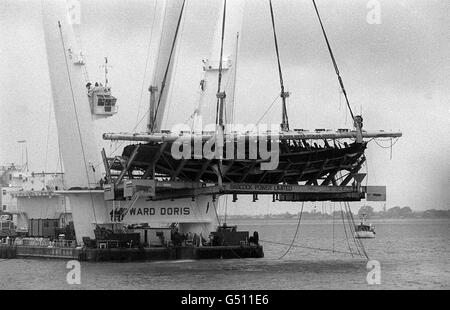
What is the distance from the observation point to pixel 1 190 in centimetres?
10244

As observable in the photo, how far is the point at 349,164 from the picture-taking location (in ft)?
226

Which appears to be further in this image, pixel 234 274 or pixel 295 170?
pixel 295 170

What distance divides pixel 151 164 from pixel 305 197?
12817 mm

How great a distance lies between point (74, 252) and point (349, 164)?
22.0 metres
